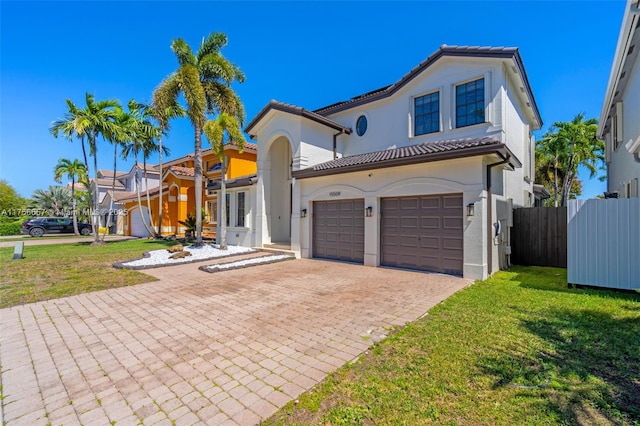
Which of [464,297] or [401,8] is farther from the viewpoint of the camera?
[401,8]

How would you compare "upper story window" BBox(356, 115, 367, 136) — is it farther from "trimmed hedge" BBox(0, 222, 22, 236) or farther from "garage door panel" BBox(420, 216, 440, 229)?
"trimmed hedge" BBox(0, 222, 22, 236)

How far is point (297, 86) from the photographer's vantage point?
21453 mm

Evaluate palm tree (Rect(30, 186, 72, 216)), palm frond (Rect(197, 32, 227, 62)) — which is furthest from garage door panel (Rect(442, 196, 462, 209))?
palm tree (Rect(30, 186, 72, 216))

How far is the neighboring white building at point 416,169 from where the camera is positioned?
906 cm

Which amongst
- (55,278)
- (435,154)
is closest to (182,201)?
(55,278)

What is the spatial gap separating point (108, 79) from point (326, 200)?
47.5 ft

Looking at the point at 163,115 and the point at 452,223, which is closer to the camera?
the point at 452,223

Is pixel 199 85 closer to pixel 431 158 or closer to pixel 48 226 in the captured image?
pixel 431 158

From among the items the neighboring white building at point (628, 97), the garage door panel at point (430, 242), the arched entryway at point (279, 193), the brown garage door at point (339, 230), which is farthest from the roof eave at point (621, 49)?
the arched entryway at point (279, 193)

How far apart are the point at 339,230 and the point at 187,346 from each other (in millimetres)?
8553

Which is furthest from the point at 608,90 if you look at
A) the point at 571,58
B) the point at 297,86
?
the point at 297,86

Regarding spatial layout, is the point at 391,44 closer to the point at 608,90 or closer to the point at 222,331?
the point at 608,90

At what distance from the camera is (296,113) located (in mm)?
13555

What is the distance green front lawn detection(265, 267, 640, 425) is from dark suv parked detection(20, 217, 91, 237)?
114ft
